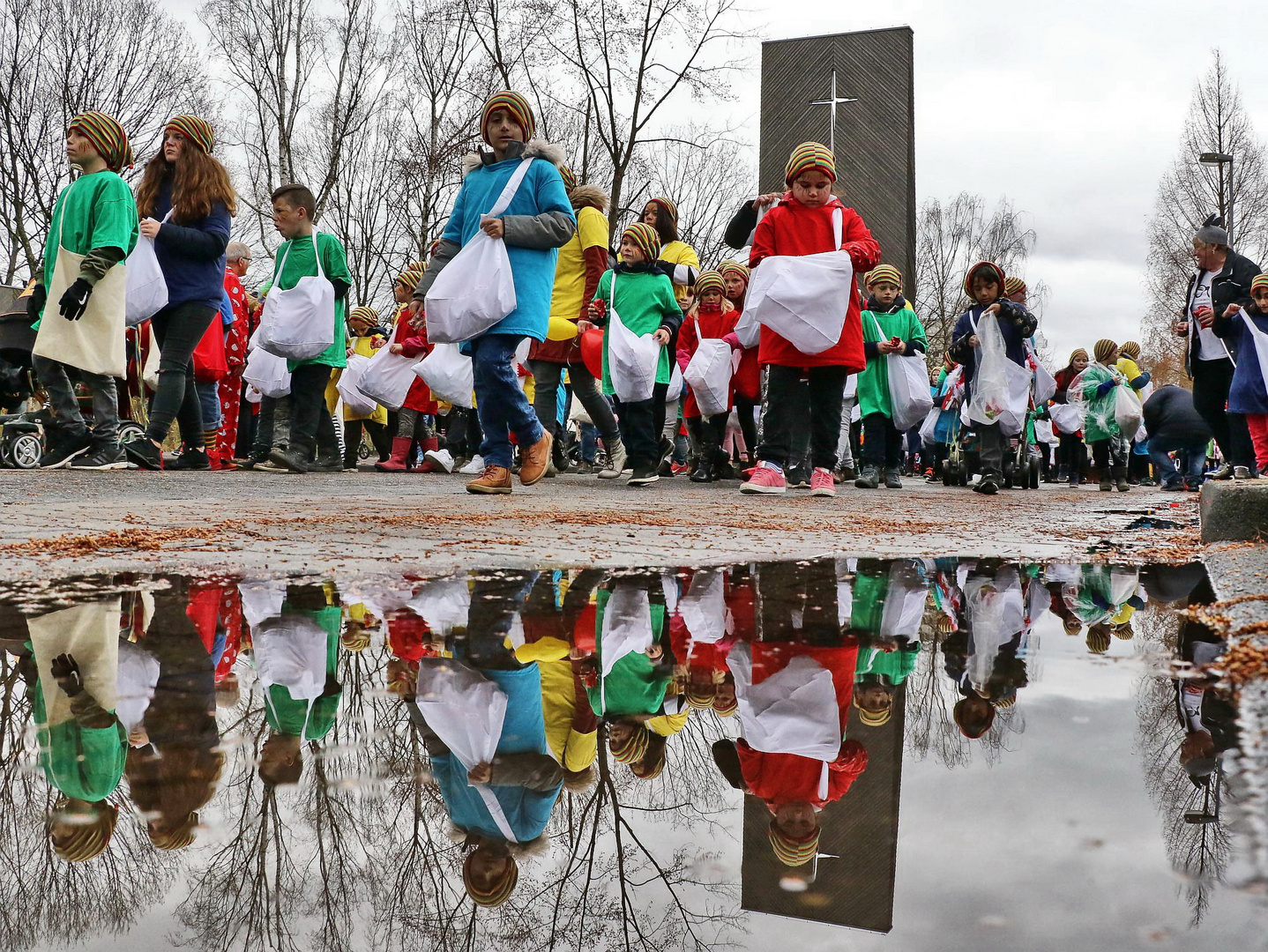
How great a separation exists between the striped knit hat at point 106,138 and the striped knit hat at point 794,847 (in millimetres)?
6705

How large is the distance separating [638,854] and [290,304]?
7.32 metres

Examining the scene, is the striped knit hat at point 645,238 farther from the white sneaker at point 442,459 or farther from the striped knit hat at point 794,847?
the striped knit hat at point 794,847

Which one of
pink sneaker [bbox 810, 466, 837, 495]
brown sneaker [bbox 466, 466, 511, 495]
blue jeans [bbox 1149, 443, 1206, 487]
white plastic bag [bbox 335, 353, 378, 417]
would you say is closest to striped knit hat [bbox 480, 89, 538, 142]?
brown sneaker [bbox 466, 466, 511, 495]

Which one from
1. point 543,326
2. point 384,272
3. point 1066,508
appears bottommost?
point 1066,508

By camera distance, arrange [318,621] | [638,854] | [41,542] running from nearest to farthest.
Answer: [638,854] → [318,621] → [41,542]

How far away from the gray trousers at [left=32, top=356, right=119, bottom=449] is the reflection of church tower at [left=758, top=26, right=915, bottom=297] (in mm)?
39746

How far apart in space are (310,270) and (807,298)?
12.2 ft

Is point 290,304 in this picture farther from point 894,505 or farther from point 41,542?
point 41,542

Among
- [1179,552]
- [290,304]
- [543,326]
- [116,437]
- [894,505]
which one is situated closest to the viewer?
[1179,552]

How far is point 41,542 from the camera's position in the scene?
2984 millimetres

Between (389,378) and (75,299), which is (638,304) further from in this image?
(75,299)

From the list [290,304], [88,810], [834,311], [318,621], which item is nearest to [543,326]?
[834,311]

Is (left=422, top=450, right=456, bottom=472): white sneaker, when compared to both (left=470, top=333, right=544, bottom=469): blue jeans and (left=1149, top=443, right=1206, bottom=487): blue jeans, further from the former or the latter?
(left=1149, top=443, right=1206, bottom=487): blue jeans

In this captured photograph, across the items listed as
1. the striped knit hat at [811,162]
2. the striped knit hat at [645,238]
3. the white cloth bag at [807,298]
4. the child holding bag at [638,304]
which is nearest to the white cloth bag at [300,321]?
the child holding bag at [638,304]
